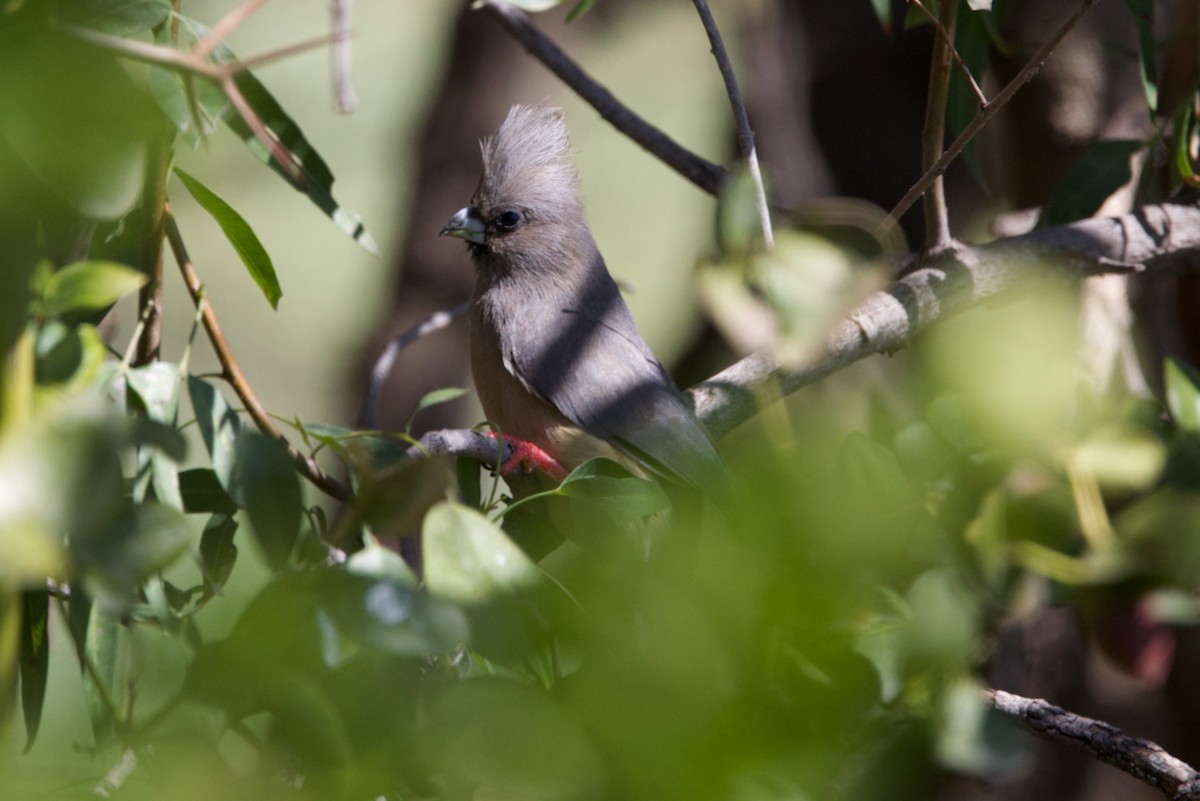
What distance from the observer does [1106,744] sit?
2107 millimetres

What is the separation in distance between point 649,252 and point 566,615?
955 cm

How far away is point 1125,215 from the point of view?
341 cm

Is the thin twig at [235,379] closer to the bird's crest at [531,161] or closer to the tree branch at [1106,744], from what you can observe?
the tree branch at [1106,744]

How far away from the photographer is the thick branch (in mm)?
3037

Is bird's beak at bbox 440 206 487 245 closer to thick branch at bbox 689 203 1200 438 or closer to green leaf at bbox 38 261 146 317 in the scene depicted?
thick branch at bbox 689 203 1200 438

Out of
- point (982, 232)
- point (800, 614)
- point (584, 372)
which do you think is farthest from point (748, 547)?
point (982, 232)

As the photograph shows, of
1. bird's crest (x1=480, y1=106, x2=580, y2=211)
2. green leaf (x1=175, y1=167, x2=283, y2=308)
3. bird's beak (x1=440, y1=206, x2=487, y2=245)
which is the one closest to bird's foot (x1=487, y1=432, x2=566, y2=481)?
green leaf (x1=175, y1=167, x2=283, y2=308)

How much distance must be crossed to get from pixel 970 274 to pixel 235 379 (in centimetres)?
219

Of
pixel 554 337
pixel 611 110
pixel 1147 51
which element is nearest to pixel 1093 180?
pixel 1147 51

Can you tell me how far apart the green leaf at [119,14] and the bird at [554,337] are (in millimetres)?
1526

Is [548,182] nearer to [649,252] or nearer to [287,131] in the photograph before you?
[287,131]

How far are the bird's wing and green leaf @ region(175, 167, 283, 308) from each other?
1276mm

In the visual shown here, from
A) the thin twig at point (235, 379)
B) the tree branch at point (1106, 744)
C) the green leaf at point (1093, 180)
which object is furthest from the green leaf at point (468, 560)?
the green leaf at point (1093, 180)

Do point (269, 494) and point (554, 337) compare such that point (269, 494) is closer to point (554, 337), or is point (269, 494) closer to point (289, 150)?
point (289, 150)
